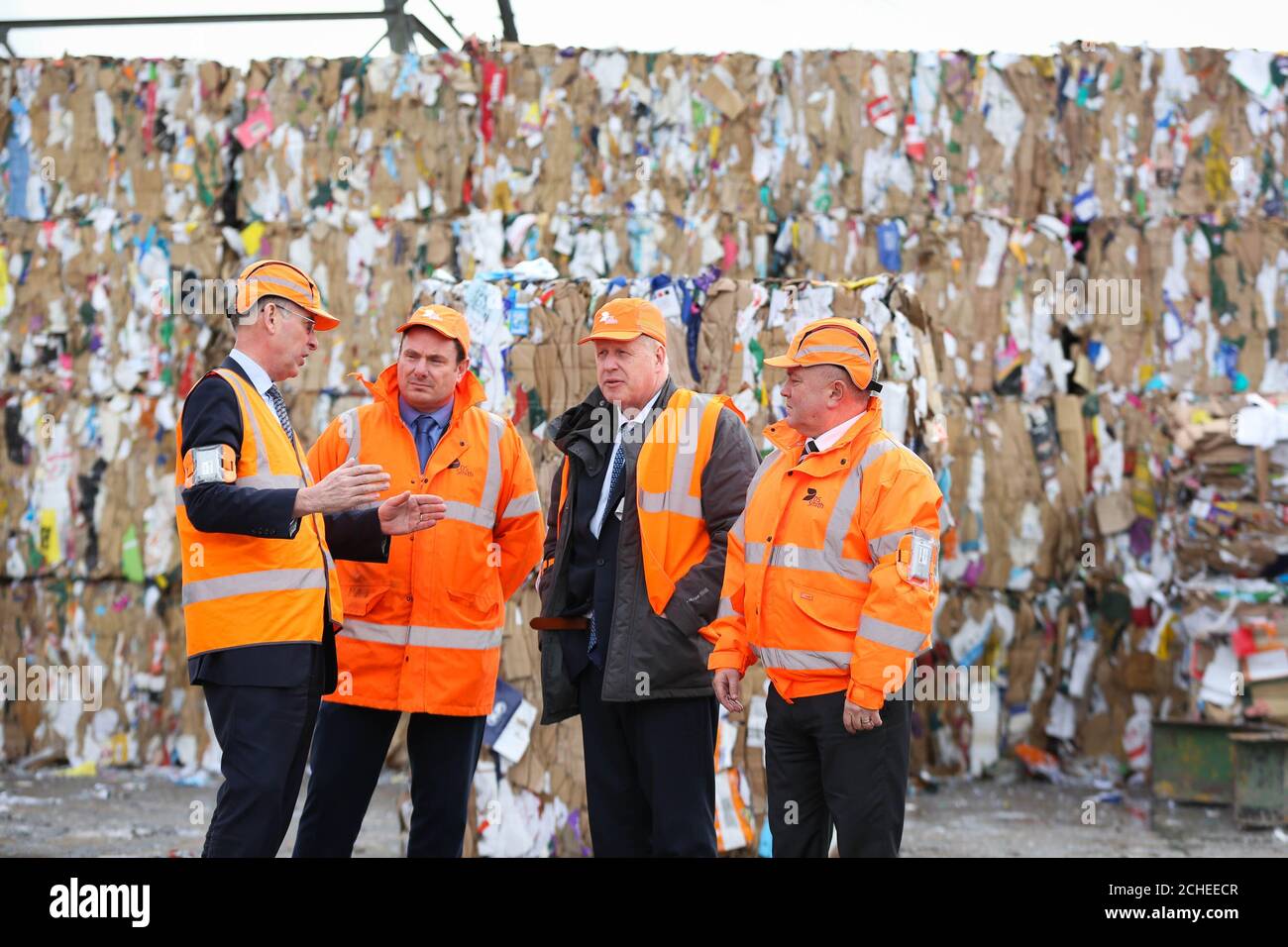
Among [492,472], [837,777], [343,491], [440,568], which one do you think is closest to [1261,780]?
[837,777]

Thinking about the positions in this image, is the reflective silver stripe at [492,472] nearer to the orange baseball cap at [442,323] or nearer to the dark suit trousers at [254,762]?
the orange baseball cap at [442,323]

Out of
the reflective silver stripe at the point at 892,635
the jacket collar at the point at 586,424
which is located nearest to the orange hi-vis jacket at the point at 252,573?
the jacket collar at the point at 586,424

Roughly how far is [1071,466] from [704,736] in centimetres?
500

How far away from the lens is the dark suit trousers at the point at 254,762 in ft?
14.6

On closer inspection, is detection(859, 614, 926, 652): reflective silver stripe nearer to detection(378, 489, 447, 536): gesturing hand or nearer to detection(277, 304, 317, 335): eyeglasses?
detection(378, 489, 447, 536): gesturing hand

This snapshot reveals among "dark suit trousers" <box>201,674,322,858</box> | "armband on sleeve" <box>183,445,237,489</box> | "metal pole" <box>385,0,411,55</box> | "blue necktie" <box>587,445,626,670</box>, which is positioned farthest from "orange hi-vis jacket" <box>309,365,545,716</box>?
"metal pole" <box>385,0,411,55</box>

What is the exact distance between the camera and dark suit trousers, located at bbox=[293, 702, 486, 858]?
5070 millimetres

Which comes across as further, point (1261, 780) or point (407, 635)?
point (1261, 780)

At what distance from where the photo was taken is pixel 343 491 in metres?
4.46

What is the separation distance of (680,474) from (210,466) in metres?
1.52

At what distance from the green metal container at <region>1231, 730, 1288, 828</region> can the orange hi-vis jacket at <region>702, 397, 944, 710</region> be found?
13.5 feet

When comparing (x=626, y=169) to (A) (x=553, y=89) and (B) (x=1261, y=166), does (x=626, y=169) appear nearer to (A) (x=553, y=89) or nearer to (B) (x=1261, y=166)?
(A) (x=553, y=89)

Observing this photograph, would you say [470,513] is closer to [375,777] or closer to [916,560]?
[375,777]

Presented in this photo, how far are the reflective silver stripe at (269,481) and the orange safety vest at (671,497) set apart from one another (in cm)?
113
